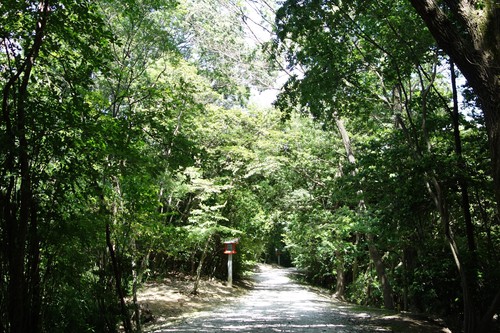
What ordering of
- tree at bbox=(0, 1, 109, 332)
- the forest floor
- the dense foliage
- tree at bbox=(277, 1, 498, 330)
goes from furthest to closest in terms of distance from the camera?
the forest floor → tree at bbox=(277, 1, 498, 330) → the dense foliage → tree at bbox=(0, 1, 109, 332)

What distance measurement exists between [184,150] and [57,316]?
3.30 m

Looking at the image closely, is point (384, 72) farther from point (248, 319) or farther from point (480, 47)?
point (248, 319)

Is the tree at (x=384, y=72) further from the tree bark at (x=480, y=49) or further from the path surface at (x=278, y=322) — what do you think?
the tree bark at (x=480, y=49)

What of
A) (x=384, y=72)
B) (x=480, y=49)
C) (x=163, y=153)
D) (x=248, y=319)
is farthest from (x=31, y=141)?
(x=248, y=319)

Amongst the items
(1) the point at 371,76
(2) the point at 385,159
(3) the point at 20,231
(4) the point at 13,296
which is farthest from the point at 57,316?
(1) the point at 371,76

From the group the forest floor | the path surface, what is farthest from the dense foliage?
the path surface

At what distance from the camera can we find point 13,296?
438cm

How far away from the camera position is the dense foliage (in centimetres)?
464

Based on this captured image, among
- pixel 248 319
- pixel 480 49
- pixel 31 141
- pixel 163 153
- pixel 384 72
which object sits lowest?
pixel 248 319

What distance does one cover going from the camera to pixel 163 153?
29.2ft

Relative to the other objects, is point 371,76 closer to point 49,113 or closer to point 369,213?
point 369,213

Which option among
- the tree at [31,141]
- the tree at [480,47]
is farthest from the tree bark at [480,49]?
the tree at [31,141]

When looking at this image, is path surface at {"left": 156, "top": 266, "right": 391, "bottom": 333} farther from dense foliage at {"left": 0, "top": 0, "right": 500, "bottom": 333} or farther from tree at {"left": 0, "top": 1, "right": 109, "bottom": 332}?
tree at {"left": 0, "top": 1, "right": 109, "bottom": 332}

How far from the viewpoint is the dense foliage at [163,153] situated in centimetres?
464
